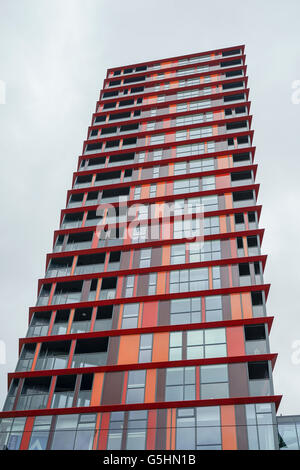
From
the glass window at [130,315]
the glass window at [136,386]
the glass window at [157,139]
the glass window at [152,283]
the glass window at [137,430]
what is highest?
the glass window at [157,139]

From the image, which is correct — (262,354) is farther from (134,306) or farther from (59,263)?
(59,263)

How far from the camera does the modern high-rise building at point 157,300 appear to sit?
33.4 metres

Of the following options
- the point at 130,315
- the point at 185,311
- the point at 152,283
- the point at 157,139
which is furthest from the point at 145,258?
the point at 157,139

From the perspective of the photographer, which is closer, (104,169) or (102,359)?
(102,359)

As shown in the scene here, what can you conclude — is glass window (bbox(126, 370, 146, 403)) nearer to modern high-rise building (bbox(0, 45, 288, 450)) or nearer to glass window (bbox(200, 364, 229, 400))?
modern high-rise building (bbox(0, 45, 288, 450))

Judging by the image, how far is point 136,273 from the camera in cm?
4350

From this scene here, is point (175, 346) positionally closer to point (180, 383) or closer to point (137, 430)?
point (180, 383)

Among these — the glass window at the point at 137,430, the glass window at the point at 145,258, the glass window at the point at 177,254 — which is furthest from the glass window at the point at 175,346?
the glass window at the point at 145,258

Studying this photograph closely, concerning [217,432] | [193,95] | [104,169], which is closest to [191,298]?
[217,432]

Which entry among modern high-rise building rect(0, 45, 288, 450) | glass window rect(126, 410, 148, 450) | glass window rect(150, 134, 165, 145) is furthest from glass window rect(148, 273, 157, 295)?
glass window rect(150, 134, 165, 145)

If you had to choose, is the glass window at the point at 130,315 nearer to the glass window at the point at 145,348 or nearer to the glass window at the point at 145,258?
the glass window at the point at 145,348

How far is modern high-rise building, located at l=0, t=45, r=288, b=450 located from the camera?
110ft

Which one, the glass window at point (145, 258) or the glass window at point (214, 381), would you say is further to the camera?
the glass window at point (145, 258)

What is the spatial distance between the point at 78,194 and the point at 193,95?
64.5ft
